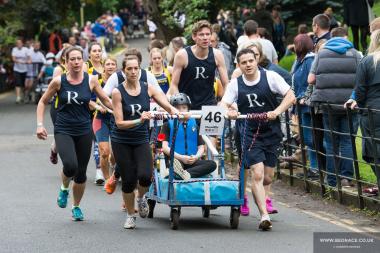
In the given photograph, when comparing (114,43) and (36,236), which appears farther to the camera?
(114,43)

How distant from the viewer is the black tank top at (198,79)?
46.8 feet

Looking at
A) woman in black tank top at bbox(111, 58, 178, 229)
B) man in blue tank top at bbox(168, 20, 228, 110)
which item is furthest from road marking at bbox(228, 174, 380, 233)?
woman in black tank top at bbox(111, 58, 178, 229)

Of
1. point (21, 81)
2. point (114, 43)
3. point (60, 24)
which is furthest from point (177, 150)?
point (114, 43)

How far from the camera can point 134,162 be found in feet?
40.9

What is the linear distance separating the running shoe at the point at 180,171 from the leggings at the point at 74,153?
1047 mm

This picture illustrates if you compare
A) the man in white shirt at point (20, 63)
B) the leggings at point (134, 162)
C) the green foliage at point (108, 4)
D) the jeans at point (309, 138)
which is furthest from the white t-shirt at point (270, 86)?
the green foliage at point (108, 4)

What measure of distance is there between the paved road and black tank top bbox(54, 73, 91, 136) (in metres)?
1.09

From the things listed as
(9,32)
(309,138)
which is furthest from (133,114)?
(9,32)

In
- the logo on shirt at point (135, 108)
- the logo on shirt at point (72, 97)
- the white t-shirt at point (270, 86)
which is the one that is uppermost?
the white t-shirt at point (270, 86)

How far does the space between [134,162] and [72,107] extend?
105 cm

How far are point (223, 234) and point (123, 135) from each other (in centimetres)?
159

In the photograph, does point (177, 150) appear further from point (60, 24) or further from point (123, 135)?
point (60, 24)

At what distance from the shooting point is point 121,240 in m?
11.6

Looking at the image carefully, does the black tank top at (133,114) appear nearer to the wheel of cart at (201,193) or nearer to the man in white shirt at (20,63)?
the wheel of cart at (201,193)
